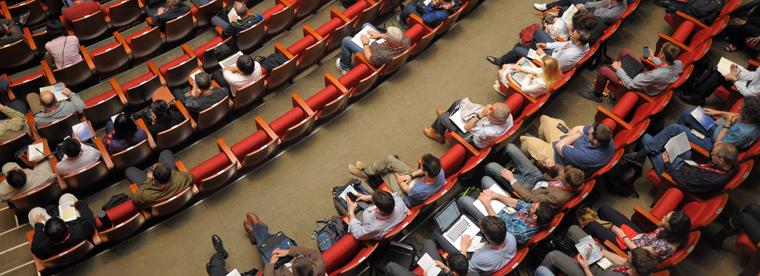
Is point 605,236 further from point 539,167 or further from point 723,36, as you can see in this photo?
point 723,36

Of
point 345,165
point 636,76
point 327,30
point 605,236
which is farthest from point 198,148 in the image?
point 636,76

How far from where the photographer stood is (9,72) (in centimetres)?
489

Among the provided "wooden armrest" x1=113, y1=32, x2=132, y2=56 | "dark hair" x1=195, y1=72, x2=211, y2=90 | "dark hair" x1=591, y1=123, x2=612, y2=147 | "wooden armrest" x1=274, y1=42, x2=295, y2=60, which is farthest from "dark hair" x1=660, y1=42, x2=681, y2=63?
"wooden armrest" x1=113, y1=32, x2=132, y2=56

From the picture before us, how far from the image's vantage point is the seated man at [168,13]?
492 cm

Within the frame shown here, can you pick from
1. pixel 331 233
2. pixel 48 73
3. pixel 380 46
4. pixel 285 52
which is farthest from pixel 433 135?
pixel 48 73

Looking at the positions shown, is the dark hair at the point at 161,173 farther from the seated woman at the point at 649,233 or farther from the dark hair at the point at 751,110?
the dark hair at the point at 751,110

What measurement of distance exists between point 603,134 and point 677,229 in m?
0.70

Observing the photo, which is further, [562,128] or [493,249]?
[562,128]

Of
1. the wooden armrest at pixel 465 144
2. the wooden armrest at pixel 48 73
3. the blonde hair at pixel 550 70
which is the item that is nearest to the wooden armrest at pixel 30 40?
the wooden armrest at pixel 48 73

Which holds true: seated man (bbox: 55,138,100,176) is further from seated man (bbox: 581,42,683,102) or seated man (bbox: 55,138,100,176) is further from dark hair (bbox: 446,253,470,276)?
seated man (bbox: 581,42,683,102)

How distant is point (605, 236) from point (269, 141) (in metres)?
2.37

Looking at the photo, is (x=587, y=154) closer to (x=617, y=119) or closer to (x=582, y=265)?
(x=617, y=119)

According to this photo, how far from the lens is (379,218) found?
135 inches

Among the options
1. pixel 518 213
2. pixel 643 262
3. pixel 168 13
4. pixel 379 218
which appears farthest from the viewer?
pixel 168 13
